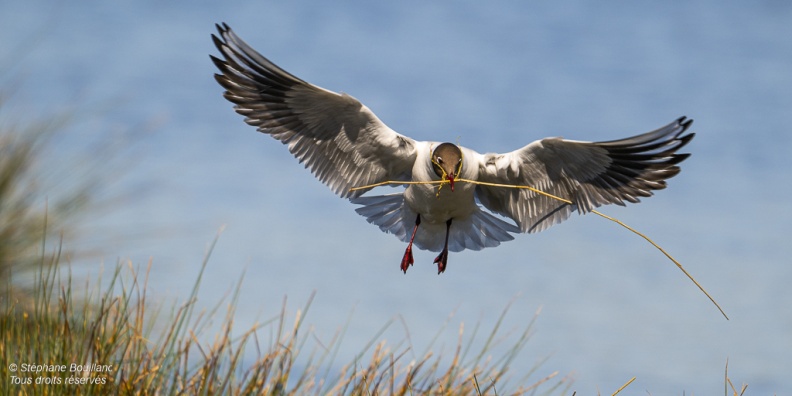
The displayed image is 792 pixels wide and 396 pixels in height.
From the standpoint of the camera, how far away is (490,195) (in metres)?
6.29

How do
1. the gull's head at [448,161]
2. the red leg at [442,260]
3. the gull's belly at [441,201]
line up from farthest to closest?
the red leg at [442,260] < the gull's belly at [441,201] < the gull's head at [448,161]

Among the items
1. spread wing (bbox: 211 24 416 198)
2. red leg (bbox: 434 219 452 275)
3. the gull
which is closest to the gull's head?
the gull

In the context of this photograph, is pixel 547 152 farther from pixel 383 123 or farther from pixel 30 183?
pixel 30 183

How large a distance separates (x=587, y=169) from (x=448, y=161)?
3.46ft

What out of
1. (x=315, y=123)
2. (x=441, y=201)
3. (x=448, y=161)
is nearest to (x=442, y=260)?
(x=441, y=201)

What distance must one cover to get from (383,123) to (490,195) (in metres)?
0.96

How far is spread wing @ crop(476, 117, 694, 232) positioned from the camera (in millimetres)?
5684

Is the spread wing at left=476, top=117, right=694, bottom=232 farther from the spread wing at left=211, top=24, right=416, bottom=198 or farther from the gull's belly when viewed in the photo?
the spread wing at left=211, top=24, right=416, bottom=198

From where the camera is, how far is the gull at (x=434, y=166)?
570 centimetres

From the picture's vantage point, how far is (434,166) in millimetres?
5590

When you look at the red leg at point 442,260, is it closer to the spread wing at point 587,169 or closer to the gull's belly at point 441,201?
the gull's belly at point 441,201

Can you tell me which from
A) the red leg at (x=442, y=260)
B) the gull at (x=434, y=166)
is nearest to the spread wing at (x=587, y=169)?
the gull at (x=434, y=166)

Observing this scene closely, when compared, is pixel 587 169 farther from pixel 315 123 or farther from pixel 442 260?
pixel 315 123

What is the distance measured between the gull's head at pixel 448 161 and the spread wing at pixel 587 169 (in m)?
0.36
